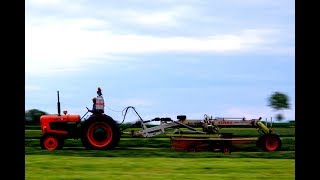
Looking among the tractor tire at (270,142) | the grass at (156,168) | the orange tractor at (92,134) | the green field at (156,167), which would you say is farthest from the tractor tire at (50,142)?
the tractor tire at (270,142)

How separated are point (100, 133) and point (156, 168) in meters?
5.31

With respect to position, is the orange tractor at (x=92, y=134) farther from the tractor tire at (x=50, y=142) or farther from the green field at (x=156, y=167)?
the green field at (x=156, y=167)

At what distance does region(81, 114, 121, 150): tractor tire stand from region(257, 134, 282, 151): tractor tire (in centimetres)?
375

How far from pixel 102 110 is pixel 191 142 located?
2.45 meters

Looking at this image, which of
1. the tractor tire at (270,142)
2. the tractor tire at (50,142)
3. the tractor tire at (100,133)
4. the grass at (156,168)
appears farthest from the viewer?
the tractor tire at (50,142)

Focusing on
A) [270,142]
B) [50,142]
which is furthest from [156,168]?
[50,142]

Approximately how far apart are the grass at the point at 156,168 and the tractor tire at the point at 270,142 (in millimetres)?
3312

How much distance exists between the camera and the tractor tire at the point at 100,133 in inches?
534

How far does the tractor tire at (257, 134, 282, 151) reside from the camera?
13.7 metres

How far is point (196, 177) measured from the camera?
24.3 ft

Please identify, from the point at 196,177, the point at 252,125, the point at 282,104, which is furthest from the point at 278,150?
the point at 282,104

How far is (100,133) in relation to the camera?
1367cm
